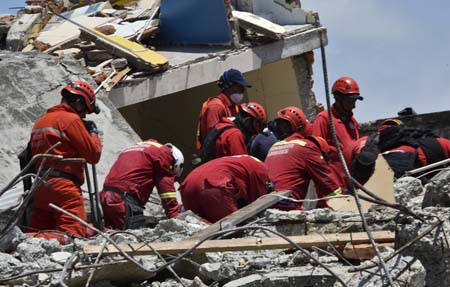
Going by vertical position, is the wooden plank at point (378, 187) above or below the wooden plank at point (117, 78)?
below

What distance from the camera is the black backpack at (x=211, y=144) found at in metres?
10.7

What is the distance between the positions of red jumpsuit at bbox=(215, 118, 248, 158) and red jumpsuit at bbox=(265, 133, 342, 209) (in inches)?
26.0

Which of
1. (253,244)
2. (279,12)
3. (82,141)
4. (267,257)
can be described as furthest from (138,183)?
(279,12)

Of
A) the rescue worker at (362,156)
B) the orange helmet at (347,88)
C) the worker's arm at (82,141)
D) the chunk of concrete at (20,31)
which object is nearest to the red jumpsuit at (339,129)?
the orange helmet at (347,88)

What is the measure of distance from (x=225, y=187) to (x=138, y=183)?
2.99 feet

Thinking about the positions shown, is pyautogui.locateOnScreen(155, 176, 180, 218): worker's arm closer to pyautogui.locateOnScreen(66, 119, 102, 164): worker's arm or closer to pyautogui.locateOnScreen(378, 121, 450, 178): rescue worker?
pyautogui.locateOnScreen(66, 119, 102, 164): worker's arm

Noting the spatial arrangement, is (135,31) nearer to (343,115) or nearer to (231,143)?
(343,115)

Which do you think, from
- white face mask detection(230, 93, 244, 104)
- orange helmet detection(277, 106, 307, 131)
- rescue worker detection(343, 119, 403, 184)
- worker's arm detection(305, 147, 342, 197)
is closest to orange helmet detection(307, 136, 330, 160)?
worker's arm detection(305, 147, 342, 197)

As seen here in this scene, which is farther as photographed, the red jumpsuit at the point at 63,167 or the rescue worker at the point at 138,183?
the rescue worker at the point at 138,183

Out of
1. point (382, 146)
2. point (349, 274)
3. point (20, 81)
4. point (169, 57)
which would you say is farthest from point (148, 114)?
point (349, 274)

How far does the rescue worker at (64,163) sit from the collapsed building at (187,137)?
328 millimetres

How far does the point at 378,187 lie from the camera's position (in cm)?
834

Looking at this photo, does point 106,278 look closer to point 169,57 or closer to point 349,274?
point 349,274

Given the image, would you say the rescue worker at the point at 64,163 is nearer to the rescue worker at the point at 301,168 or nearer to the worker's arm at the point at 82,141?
the worker's arm at the point at 82,141
